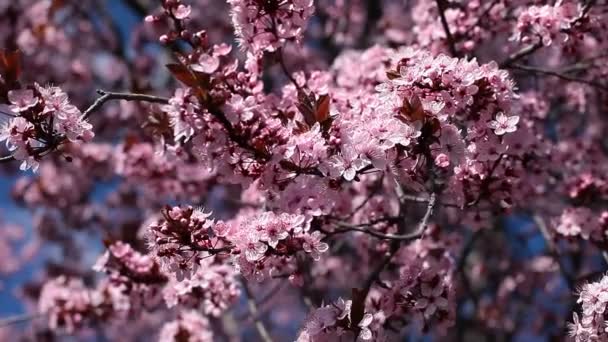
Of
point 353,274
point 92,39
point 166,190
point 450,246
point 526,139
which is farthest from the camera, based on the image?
point 92,39

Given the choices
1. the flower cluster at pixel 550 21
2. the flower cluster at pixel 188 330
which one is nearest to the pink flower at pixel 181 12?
the flower cluster at pixel 550 21

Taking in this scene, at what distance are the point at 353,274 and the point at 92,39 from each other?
510cm

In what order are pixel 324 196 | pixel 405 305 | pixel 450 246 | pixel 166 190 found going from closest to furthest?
pixel 324 196 < pixel 405 305 < pixel 450 246 < pixel 166 190

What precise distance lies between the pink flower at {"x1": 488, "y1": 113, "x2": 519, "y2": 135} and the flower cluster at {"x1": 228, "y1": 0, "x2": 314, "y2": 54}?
3.47 ft

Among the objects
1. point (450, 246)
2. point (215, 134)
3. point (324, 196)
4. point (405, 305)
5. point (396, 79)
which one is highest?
point (215, 134)

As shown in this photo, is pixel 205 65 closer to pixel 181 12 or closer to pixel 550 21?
pixel 181 12

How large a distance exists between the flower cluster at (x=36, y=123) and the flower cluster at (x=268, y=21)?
3.07 feet

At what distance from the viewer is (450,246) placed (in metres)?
5.06

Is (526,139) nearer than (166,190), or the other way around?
(526,139)

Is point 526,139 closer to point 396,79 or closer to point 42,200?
point 396,79

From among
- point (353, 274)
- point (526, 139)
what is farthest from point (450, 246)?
point (353, 274)

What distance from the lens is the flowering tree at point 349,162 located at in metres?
3.28

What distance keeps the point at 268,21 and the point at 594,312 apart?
2.15 meters

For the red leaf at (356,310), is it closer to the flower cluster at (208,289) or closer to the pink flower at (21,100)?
the flower cluster at (208,289)
